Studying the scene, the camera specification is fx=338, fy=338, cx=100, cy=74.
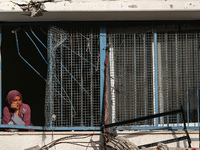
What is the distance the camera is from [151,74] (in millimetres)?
4785

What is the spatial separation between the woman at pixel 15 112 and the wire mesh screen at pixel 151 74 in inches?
51.6

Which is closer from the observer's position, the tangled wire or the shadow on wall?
the tangled wire

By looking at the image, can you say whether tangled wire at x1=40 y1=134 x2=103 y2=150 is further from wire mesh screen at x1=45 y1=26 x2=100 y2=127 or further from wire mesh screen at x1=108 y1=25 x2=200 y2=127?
wire mesh screen at x1=108 y1=25 x2=200 y2=127

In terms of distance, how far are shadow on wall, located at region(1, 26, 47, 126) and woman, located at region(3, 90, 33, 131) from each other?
1239 mm

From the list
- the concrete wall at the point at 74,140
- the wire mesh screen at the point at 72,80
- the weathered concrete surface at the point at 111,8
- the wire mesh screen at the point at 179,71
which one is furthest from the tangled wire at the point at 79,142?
the weathered concrete surface at the point at 111,8

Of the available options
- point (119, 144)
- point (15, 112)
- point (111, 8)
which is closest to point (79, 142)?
point (119, 144)

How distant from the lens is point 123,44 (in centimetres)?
480

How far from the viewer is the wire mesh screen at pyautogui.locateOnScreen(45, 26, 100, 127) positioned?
4723 millimetres

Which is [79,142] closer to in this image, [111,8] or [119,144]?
[119,144]

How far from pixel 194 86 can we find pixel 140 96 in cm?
77

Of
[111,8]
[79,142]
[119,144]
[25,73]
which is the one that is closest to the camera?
[119,144]

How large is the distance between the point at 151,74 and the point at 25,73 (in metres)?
2.99

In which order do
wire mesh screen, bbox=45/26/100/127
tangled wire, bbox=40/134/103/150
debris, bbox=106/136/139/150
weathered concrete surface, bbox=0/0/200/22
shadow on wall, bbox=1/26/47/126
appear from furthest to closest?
1. shadow on wall, bbox=1/26/47/126
2. wire mesh screen, bbox=45/26/100/127
3. tangled wire, bbox=40/134/103/150
4. weathered concrete surface, bbox=0/0/200/22
5. debris, bbox=106/136/139/150

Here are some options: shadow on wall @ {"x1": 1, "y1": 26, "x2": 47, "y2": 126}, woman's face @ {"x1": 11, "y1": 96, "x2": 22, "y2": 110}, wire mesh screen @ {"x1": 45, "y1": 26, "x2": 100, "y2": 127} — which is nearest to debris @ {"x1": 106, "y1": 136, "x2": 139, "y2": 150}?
wire mesh screen @ {"x1": 45, "y1": 26, "x2": 100, "y2": 127}
